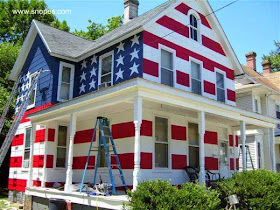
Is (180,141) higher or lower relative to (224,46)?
lower

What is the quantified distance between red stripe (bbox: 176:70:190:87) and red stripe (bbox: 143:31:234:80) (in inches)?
28.9

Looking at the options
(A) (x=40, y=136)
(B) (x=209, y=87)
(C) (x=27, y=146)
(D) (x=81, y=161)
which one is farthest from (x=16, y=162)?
(B) (x=209, y=87)

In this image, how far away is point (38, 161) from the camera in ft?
44.7

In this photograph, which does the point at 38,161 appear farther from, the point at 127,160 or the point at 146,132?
the point at 146,132

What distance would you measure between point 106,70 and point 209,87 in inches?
193

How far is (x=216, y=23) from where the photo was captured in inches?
583

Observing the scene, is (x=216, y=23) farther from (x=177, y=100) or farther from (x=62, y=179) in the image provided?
(x=62, y=179)

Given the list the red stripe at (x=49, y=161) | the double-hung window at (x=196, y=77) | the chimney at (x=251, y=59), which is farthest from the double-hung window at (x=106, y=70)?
the chimney at (x=251, y=59)

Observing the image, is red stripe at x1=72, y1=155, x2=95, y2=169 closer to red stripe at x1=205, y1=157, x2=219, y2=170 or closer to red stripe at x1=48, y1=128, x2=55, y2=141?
red stripe at x1=48, y1=128, x2=55, y2=141

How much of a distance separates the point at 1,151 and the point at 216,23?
1155cm

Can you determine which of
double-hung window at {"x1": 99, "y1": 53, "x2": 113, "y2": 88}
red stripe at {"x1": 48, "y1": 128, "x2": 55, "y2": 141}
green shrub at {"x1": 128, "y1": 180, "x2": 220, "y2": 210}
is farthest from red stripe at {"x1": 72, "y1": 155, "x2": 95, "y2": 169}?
green shrub at {"x1": 128, "y1": 180, "x2": 220, "y2": 210}

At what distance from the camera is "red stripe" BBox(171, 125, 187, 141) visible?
11973 millimetres

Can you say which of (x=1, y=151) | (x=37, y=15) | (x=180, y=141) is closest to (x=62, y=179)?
(x=1, y=151)

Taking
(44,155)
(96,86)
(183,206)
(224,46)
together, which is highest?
(224,46)
